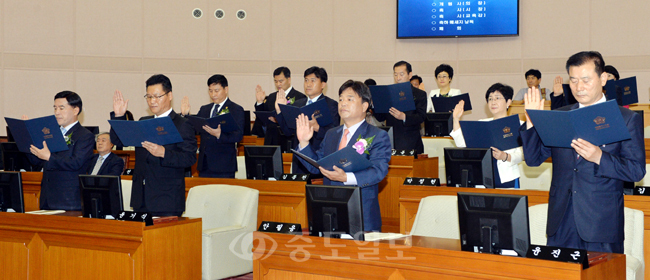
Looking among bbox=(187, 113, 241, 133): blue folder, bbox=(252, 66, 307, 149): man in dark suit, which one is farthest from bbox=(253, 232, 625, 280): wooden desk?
bbox=(252, 66, 307, 149): man in dark suit

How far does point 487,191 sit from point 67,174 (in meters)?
2.67

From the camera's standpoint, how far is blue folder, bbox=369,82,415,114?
18.2 feet

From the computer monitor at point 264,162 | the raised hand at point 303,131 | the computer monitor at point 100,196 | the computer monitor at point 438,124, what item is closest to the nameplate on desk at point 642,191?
the raised hand at point 303,131

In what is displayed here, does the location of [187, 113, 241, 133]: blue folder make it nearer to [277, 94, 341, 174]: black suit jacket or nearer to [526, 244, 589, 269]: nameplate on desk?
[277, 94, 341, 174]: black suit jacket

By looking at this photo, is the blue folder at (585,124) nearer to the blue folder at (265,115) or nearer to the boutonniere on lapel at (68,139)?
the boutonniere on lapel at (68,139)

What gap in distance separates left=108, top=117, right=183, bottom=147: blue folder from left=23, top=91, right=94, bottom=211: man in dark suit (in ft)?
1.33

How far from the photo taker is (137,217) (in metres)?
3.00

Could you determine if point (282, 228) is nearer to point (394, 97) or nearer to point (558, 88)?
point (394, 97)

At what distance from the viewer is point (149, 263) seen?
117 inches

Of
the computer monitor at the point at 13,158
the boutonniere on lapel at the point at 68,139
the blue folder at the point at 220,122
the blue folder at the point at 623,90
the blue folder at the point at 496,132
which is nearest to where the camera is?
the blue folder at the point at 496,132

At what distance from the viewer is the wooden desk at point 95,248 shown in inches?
117

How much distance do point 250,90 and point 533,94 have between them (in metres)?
7.43

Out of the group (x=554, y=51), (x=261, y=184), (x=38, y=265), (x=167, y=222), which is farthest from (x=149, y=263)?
(x=554, y=51)

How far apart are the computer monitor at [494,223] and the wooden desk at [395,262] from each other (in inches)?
3.0
